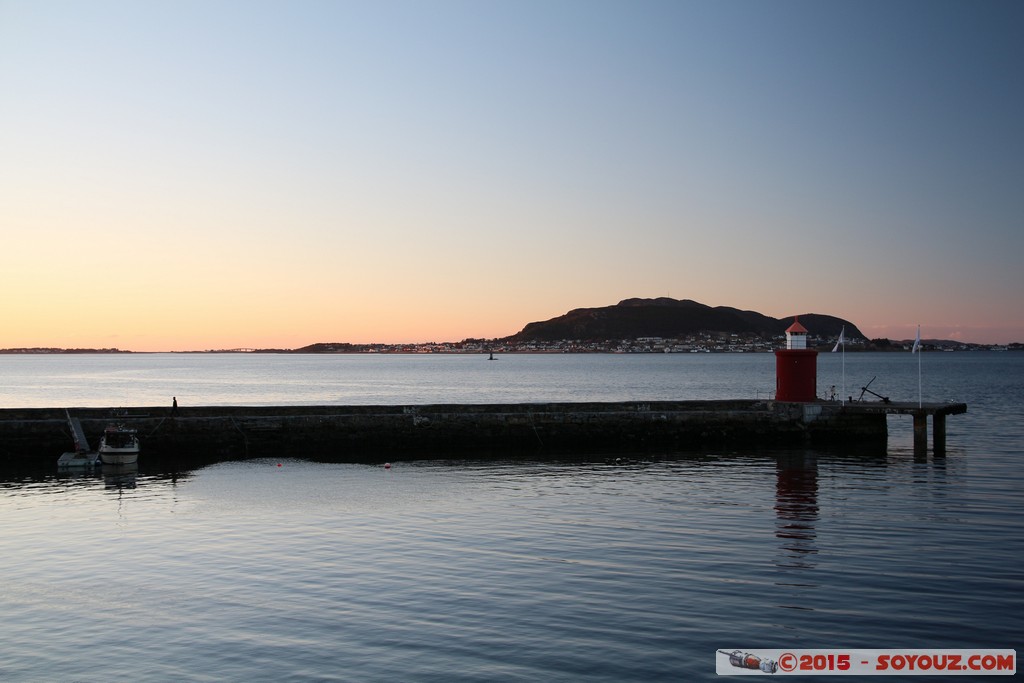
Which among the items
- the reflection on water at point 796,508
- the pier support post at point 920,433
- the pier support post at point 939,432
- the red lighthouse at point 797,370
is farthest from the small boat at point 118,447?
the pier support post at point 939,432

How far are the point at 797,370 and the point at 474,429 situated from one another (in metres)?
13.9

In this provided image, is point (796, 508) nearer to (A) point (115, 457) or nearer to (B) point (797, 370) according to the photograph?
(B) point (797, 370)

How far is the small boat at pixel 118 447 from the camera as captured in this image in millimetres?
30750

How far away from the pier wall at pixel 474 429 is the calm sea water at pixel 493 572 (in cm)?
621

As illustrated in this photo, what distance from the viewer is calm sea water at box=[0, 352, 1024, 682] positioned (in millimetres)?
11258

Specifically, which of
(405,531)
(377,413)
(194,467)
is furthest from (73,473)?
(405,531)

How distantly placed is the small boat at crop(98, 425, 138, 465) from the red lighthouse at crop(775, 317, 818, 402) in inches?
1014

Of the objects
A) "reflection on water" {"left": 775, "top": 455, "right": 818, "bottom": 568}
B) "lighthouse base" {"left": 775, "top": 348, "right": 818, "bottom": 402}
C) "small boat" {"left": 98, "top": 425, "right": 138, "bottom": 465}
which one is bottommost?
"reflection on water" {"left": 775, "top": 455, "right": 818, "bottom": 568}

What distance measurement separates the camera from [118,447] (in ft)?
102

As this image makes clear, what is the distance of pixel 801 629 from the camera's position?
1191 centimetres

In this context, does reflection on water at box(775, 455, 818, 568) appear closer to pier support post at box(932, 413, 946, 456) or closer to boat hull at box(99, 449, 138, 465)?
pier support post at box(932, 413, 946, 456)

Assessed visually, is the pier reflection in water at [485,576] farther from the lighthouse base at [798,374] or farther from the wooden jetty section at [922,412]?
the lighthouse base at [798,374]

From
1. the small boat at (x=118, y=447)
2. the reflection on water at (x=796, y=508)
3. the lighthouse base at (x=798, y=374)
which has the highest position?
the lighthouse base at (x=798, y=374)

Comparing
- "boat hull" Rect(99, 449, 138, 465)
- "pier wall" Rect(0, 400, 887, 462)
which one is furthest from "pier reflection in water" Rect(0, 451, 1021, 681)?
"pier wall" Rect(0, 400, 887, 462)
